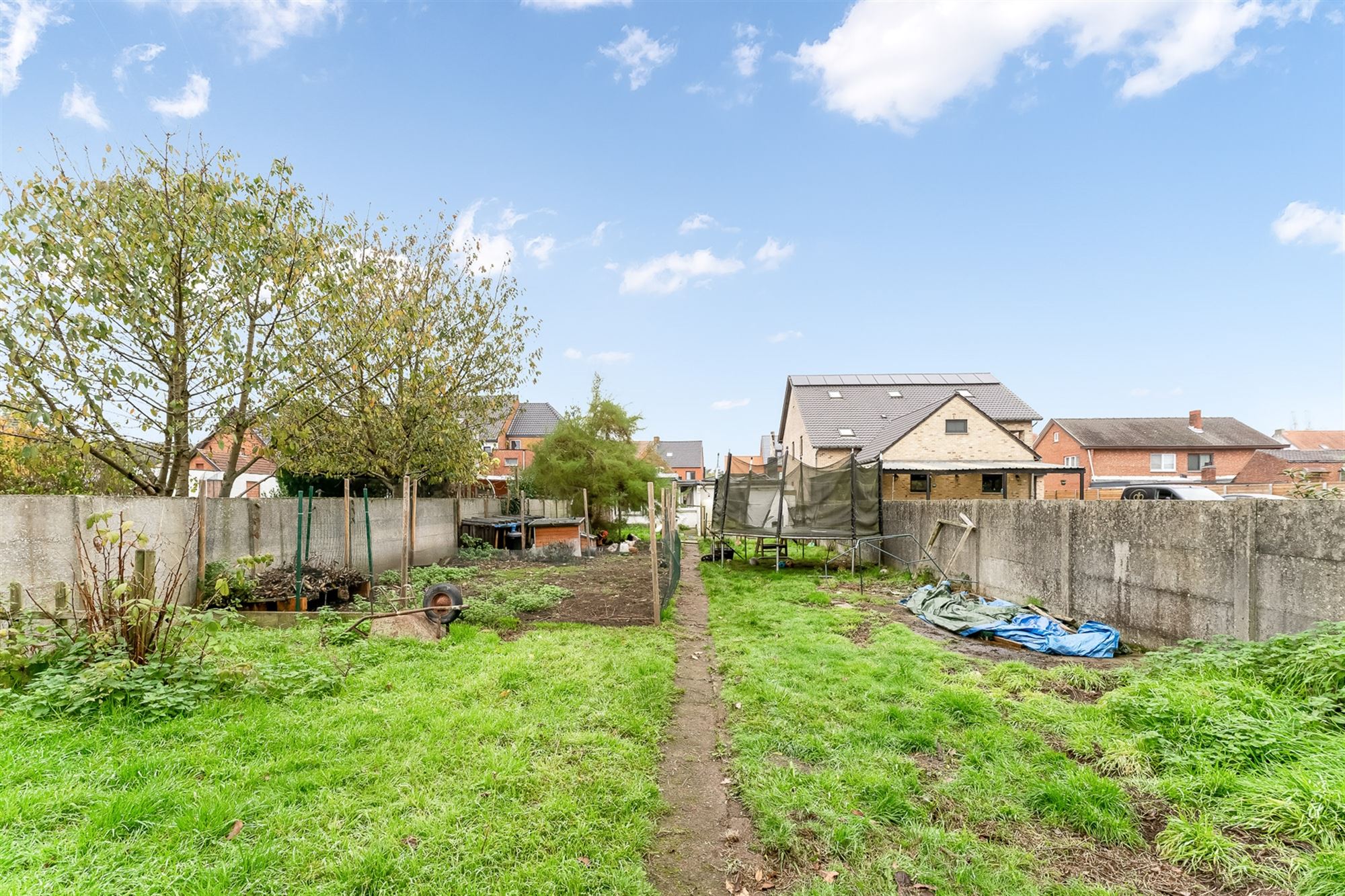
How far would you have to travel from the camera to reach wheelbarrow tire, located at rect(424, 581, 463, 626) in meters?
6.38

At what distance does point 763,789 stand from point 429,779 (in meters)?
1.85

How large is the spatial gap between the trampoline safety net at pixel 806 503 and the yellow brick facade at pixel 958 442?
9.51 meters

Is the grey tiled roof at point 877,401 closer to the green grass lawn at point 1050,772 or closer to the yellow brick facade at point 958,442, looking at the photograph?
the yellow brick facade at point 958,442

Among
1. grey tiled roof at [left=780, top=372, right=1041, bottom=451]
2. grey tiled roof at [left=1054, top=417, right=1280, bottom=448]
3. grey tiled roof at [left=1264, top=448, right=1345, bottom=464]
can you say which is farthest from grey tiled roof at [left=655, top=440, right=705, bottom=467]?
grey tiled roof at [left=1264, top=448, right=1345, bottom=464]

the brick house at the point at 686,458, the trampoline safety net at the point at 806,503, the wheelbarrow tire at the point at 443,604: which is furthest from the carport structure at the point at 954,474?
the brick house at the point at 686,458

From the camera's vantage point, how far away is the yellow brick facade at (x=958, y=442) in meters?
21.8

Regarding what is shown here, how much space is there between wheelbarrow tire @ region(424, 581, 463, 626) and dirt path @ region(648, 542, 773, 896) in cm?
301

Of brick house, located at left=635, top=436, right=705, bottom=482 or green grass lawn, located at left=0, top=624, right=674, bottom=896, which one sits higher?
brick house, located at left=635, top=436, right=705, bottom=482

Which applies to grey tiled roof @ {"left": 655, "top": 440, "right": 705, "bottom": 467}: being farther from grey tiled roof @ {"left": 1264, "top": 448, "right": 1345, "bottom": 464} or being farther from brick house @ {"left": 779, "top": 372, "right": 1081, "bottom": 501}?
grey tiled roof @ {"left": 1264, "top": 448, "right": 1345, "bottom": 464}

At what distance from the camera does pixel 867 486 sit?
12.8 meters

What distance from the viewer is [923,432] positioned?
2195cm

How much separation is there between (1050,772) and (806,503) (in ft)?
33.6

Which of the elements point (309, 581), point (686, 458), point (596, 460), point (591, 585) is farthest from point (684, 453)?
point (309, 581)

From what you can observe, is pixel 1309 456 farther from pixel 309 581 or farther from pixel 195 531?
pixel 195 531
